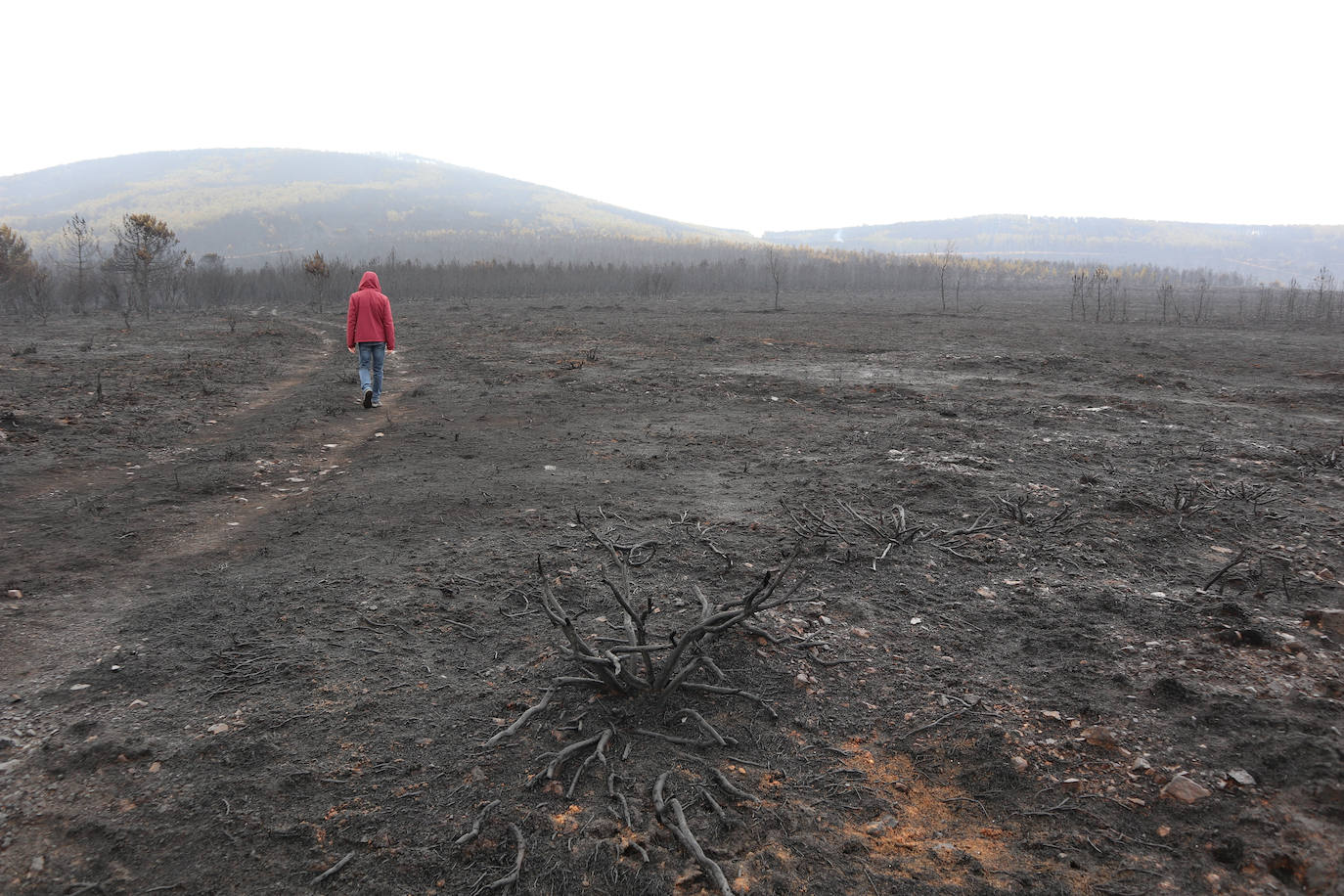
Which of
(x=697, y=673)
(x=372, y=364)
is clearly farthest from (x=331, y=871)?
(x=372, y=364)

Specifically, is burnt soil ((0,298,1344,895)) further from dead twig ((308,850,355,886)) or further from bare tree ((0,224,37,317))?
bare tree ((0,224,37,317))

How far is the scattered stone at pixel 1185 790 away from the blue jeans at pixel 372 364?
9178 millimetres

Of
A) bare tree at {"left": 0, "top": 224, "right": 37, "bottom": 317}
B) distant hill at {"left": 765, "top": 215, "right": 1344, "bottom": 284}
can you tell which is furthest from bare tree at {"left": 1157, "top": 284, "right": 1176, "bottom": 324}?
distant hill at {"left": 765, "top": 215, "right": 1344, "bottom": 284}

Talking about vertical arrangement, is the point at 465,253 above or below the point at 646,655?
above

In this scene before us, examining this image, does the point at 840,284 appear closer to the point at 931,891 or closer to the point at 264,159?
the point at 931,891

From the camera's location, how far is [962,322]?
22.2m

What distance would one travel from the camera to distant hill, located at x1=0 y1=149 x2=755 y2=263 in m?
95.2

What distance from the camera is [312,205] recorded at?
114750 millimetres

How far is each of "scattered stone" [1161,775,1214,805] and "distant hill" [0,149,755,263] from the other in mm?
85017

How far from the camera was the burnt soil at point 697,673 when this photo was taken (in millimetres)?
1988

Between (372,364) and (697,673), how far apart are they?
797cm

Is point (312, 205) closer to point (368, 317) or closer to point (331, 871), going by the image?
point (368, 317)

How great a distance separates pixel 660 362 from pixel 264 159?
190679 millimetres

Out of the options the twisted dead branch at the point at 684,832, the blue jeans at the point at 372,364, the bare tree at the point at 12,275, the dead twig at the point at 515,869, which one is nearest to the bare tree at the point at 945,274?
the blue jeans at the point at 372,364
